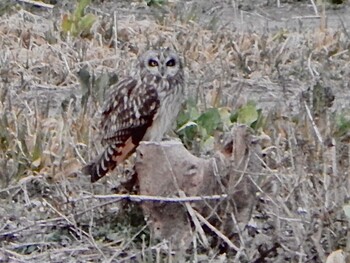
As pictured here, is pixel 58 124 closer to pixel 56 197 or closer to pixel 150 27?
pixel 56 197

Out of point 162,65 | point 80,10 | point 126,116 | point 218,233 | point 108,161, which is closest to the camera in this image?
point 218,233

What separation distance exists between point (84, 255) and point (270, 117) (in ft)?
7.13

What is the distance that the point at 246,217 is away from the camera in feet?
17.2

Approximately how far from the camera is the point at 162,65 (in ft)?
23.1

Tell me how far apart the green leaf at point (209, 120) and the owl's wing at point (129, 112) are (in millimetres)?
257

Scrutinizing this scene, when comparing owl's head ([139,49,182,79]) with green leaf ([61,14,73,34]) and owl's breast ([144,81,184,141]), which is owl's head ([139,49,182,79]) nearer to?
owl's breast ([144,81,184,141])

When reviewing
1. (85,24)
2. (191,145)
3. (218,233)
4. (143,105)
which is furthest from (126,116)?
(85,24)

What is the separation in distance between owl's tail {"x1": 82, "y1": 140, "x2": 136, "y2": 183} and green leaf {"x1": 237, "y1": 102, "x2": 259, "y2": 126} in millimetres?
789

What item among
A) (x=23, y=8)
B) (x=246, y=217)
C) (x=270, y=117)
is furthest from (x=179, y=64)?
(x=23, y=8)

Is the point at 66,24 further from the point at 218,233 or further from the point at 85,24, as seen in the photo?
the point at 218,233

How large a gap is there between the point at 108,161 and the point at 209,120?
922mm

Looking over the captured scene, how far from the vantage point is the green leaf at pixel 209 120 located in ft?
22.5

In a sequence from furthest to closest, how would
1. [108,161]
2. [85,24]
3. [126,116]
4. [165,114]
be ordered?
[85,24]
[165,114]
[126,116]
[108,161]

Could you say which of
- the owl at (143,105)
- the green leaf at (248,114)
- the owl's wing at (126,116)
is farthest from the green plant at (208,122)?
the owl's wing at (126,116)
